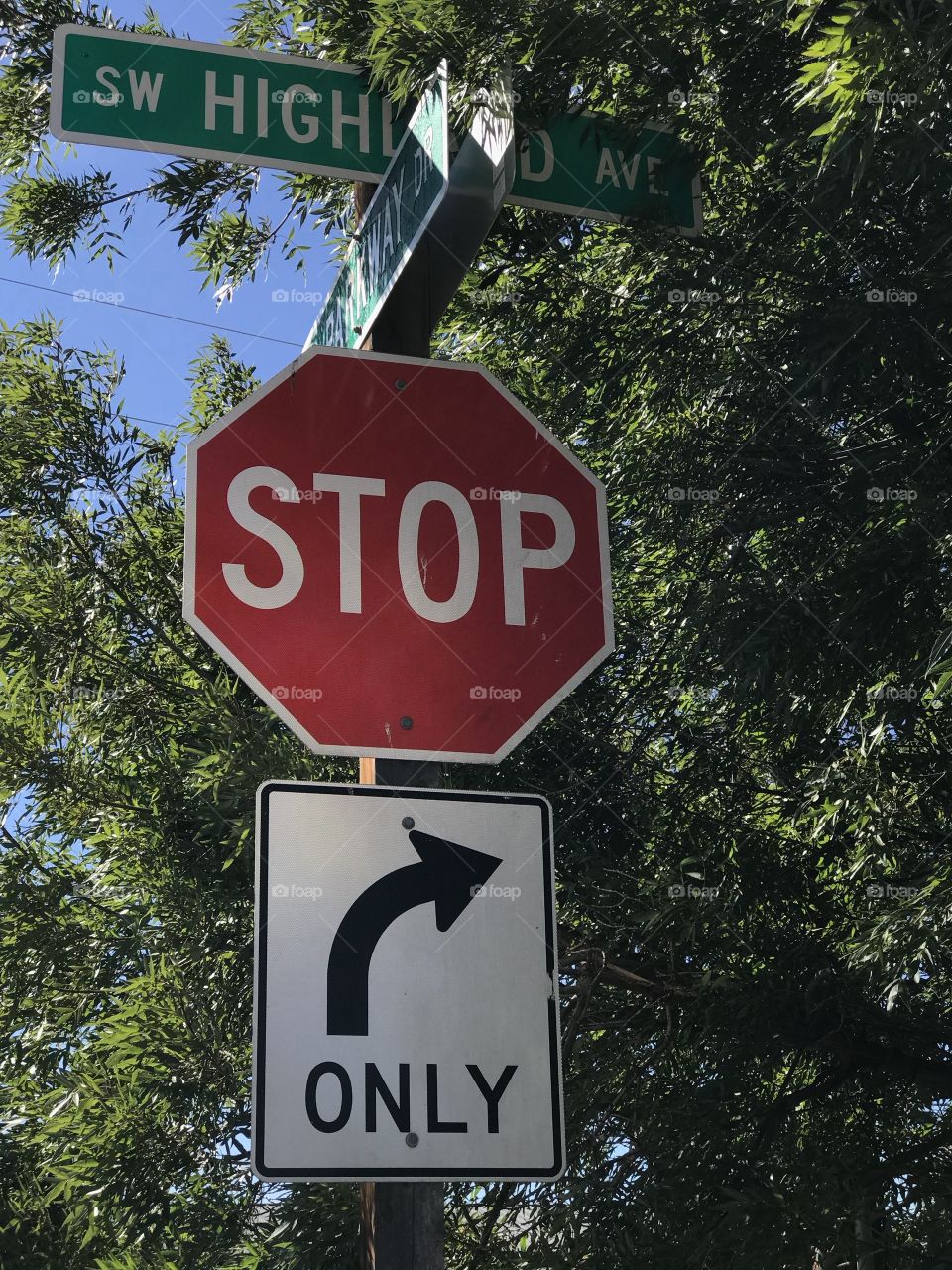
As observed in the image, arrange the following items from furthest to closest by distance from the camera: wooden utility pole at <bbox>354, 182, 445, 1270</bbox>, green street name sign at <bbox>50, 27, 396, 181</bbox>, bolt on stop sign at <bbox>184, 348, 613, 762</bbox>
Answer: green street name sign at <bbox>50, 27, 396, 181</bbox> → bolt on stop sign at <bbox>184, 348, 613, 762</bbox> → wooden utility pole at <bbox>354, 182, 445, 1270</bbox>

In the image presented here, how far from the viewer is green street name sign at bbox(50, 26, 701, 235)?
3.39m

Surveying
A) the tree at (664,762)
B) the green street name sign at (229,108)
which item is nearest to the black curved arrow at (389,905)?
the green street name sign at (229,108)

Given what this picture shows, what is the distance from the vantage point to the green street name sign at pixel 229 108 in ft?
11.1

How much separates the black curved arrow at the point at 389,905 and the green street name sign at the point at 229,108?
69.4 inches

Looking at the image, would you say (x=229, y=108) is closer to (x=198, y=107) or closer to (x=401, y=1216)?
(x=198, y=107)

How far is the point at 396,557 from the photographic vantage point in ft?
8.84

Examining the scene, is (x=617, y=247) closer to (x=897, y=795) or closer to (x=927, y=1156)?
(x=897, y=795)

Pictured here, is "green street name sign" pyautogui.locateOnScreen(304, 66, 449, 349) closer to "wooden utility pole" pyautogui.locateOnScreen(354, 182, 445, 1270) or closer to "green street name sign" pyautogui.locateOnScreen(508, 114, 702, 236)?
"green street name sign" pyautogui.locateOnScreen(508, 114, 702, 236)

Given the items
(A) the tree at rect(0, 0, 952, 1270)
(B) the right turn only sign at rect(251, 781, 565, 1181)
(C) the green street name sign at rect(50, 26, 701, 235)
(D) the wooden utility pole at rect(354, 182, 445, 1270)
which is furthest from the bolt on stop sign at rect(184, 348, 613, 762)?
(A) the tree at rect(0, 0, 952, 1270)

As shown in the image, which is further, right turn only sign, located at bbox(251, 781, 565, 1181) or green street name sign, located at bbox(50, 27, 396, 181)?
green street name sign, located at bbox(50, 27, 396, 181)

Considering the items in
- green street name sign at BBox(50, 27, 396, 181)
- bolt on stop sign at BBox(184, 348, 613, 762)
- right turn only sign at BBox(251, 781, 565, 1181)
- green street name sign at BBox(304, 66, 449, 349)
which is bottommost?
right turn only sign at BBox(251, 781, 565, 1181)

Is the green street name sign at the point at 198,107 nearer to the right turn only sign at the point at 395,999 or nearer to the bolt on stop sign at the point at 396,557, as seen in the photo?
the bolt on stop sign at the point at 396,557

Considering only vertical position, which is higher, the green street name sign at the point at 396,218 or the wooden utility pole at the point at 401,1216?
the green street name sign at the point at 396,218

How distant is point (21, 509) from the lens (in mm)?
8688
